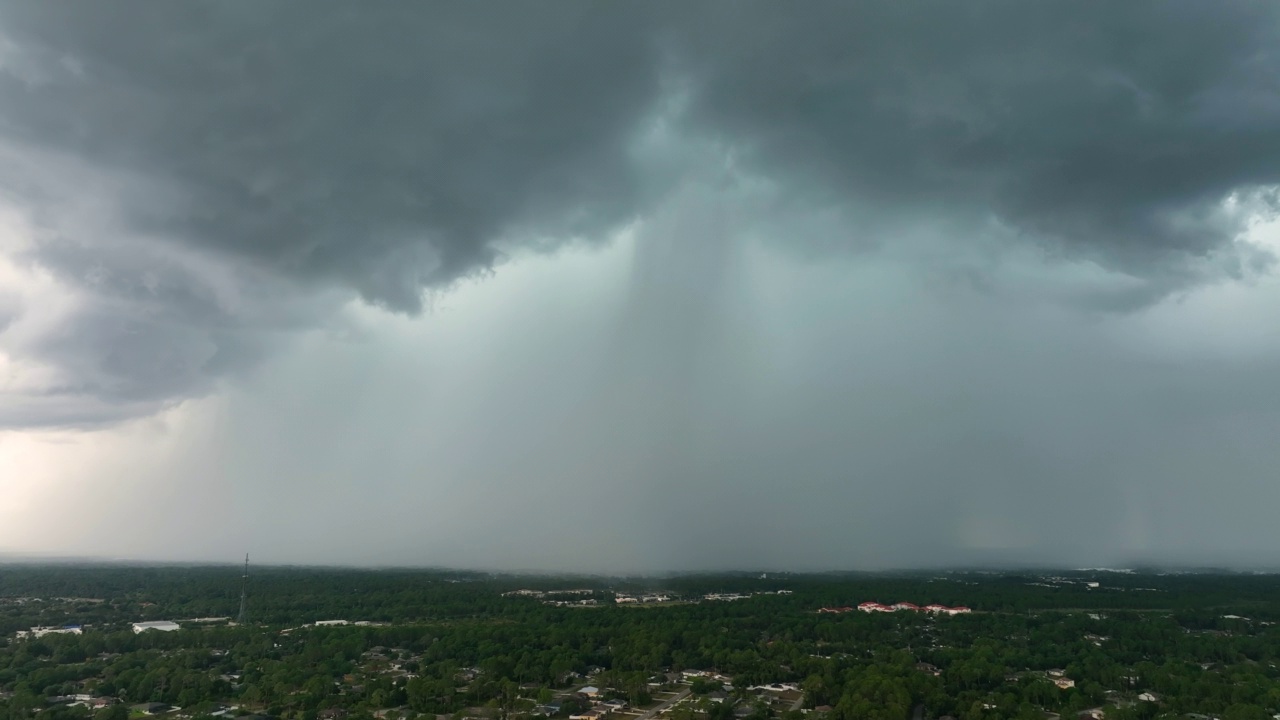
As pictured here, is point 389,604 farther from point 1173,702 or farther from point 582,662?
point 1173,702

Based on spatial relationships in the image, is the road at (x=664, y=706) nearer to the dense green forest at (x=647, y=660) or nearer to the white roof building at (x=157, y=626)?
the dense green forest at (x=647, y=660)

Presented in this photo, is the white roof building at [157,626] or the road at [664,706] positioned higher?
the road at [664,706]

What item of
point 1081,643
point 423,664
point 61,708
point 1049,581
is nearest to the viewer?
point 61,708

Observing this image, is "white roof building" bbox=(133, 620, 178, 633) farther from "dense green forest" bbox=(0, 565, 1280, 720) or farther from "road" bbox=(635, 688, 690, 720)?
"road" bbox=(635, 688, 690, 720)

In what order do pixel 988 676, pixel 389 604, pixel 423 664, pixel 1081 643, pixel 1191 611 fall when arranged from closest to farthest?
pixel 988 676 → pixel 423 664 → pixel 1081 643 → pixel 1191 611 → pixel 389 604

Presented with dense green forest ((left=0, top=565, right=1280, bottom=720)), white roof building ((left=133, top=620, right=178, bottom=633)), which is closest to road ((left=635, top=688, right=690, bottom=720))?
dense green forest ((left=0, top=565, right=1280, bottom=720))

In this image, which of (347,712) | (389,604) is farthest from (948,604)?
(347,712)

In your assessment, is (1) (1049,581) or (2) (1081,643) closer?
(2) (1081,643)

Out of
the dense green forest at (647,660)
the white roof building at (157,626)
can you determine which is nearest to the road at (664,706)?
the dense green forest at (647,660)
